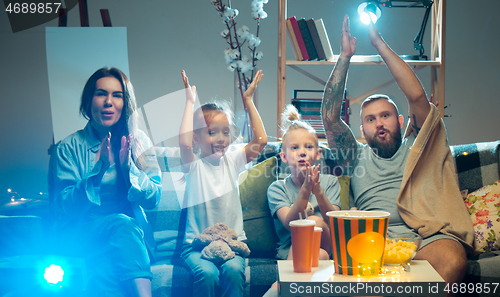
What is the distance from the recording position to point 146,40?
283 centimetres

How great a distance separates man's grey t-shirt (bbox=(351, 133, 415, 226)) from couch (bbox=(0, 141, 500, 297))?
6cm

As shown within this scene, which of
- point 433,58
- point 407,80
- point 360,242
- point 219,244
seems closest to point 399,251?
point 360,242

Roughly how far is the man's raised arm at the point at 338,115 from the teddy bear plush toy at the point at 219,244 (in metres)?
0.61

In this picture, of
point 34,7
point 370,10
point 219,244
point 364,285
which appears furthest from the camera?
point 34,7

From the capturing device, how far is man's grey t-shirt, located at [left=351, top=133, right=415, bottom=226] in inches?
62.8

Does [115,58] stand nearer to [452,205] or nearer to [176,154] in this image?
[176,154]

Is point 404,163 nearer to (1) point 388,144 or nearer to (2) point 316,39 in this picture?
(1) point 388,144

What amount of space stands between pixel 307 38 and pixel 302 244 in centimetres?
163

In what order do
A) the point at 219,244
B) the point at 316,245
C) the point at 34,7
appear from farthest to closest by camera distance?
the point at 34,7
the point at 219,244
the point at 316,245

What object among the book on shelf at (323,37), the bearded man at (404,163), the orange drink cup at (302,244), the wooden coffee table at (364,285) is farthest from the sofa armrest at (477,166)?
the orange drink cup at (302,244)

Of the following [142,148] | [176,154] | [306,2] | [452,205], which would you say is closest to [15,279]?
[142,148]

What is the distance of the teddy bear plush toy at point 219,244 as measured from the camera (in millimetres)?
1405

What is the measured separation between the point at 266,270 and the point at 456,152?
107 centimetres

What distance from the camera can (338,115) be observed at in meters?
1.69
